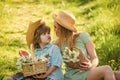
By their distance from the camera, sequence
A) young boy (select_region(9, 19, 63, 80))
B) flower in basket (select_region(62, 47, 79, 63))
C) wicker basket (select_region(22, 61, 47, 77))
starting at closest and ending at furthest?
wicker basket (select_region(22, 61, 47, 77)) < flower in basket (select_region(62, 47, 79, 63)) < young boy (select_region(9, 19, 63, 80))

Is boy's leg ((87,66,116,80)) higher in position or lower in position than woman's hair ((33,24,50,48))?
lower

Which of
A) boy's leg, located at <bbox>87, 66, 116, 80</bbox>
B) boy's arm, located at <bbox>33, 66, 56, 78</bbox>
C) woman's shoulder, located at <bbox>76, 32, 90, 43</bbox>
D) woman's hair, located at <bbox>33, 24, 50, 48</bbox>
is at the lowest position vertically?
boy's leg, located at <bbox>87, 66, 116, 80</bbox>

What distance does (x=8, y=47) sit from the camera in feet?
27.6

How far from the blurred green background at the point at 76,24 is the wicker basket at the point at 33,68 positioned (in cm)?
177

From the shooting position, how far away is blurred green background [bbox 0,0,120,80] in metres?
7.59

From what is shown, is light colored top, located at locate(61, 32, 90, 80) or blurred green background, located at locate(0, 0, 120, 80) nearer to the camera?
light colored top, located at locate(61, 32, 90, 80)

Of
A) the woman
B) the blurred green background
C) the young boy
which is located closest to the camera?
the young boy

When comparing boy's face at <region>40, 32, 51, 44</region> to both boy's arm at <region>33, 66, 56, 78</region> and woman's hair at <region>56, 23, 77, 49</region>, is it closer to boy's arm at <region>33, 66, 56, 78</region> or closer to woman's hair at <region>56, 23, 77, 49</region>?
woman's hair at <region>56, 23, 77, 49</region>

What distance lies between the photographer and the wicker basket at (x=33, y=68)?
16.6 feet

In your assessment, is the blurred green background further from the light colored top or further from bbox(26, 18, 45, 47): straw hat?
the light colored top

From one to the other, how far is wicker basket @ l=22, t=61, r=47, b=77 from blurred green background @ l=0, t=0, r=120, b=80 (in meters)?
1.77

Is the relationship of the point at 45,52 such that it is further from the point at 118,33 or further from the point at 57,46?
the point at 118,33

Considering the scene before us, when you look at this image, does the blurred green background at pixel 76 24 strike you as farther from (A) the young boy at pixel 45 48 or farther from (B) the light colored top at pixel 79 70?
(B) the light colored top at pixel 79 70

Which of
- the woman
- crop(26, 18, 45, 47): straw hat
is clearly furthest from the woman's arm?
crop(26, 18, 45, 47): straw hat
